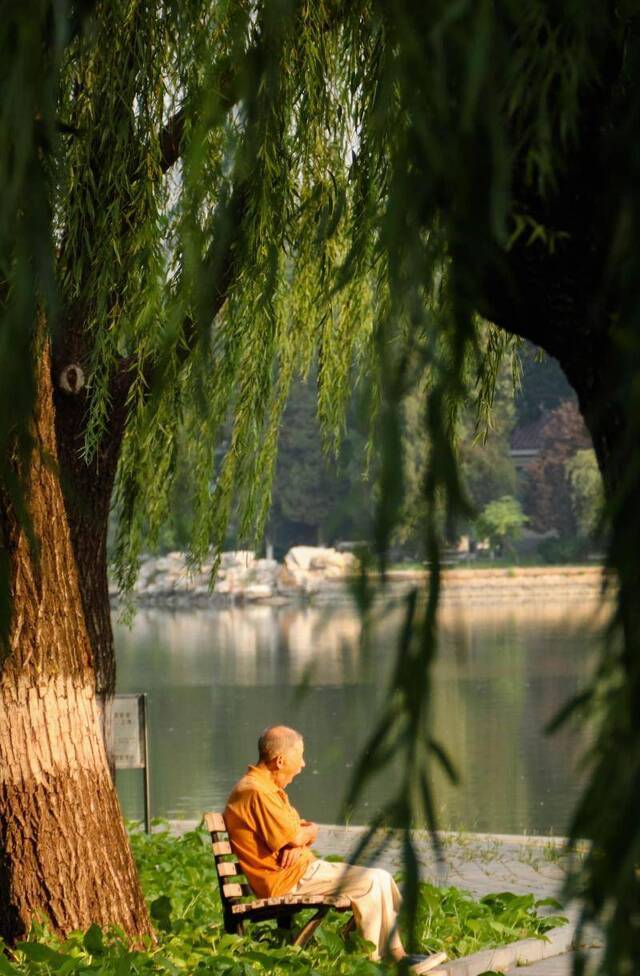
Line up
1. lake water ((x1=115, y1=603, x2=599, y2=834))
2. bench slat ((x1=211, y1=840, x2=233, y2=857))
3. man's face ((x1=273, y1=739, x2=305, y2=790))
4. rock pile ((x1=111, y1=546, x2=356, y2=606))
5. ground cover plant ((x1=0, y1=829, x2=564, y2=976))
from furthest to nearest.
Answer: rock pile ((x1=111, y1=546, x2=356, y2=606))
bench slat ((x1=211, y1=840, x2=233, y2=857))
man's face ((x1=273, y1=739, x2=305, y2=790))
ground cover plant ((x1=0, y1=829, x2=564, y2=976))
lake water ((x1=115, y1=603, x2=599, y2=834))

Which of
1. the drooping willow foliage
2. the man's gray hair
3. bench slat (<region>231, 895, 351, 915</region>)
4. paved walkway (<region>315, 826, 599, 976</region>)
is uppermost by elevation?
the drooping willow foliage

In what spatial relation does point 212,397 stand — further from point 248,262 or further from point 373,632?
point 373,632

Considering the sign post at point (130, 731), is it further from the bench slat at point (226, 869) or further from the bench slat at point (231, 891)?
the bench slat at point (231, 891)

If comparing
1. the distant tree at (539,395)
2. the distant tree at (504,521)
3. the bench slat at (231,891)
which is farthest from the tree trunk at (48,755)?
the distant tree at (539,395)

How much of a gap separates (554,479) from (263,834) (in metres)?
65.4

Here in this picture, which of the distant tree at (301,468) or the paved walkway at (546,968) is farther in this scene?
the distant tree at (301,468)

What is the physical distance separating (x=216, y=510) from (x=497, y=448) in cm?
6135

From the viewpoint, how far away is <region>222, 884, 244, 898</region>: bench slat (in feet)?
22.0

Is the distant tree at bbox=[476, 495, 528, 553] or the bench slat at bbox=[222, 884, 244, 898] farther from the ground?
the distant tree at bbox=[476, 495, 528, 553]

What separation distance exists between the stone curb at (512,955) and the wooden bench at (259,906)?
49 cm

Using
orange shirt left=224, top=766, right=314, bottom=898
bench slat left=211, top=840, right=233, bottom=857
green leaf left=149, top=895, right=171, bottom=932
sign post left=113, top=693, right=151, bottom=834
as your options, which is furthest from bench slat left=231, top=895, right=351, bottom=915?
sign post left=113, top=693, right=151, bottom=834

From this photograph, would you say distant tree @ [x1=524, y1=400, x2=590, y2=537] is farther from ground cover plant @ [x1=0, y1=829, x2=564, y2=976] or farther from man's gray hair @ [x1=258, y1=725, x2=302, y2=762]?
man's gray hair @ [x1=258, y1=725, x2=302, y2=762]

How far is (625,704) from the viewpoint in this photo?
5.25 feet

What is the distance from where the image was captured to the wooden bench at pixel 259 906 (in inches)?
257
